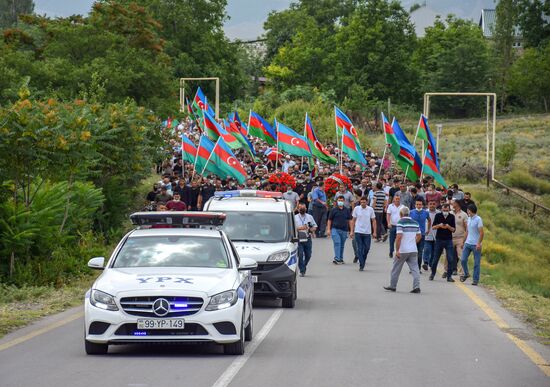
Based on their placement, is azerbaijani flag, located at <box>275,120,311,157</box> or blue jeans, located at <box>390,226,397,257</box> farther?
azerbaijani flag, located at <box>275,120,311,157</box>

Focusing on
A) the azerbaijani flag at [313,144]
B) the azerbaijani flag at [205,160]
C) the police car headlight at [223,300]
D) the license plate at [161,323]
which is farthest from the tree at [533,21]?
the license plate at [161,323]

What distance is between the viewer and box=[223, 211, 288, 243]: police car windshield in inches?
765

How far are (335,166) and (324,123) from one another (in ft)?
100.0

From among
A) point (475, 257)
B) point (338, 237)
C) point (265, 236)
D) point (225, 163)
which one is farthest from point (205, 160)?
point (265, 236)

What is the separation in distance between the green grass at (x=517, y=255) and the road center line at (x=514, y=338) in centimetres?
44

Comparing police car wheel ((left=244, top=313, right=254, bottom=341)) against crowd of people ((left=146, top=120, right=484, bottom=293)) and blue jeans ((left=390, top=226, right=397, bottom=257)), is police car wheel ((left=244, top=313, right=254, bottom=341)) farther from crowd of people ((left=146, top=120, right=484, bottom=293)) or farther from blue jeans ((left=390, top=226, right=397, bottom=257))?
blue jeans ((left=390, top=226, right=397, bottom=257))

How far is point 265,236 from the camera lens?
1948 centimetres

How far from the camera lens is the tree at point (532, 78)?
351 ft

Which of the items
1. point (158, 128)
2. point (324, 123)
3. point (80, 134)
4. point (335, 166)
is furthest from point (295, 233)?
point (324, 123)

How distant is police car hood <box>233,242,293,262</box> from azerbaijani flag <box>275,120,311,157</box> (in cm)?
2514

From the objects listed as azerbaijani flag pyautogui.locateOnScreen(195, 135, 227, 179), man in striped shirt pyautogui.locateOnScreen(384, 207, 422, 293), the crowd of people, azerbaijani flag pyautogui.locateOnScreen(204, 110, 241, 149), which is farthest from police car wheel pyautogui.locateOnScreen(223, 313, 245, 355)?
azerbaijani flag pyautogui.locateOnScreen(204, 110, 241, 149)

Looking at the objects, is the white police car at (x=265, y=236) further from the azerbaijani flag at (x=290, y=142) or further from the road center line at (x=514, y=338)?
the azerbaijani flag at (x=290, y=142)

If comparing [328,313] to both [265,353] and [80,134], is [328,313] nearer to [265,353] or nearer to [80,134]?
[265,353]

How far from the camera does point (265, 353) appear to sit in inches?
514
